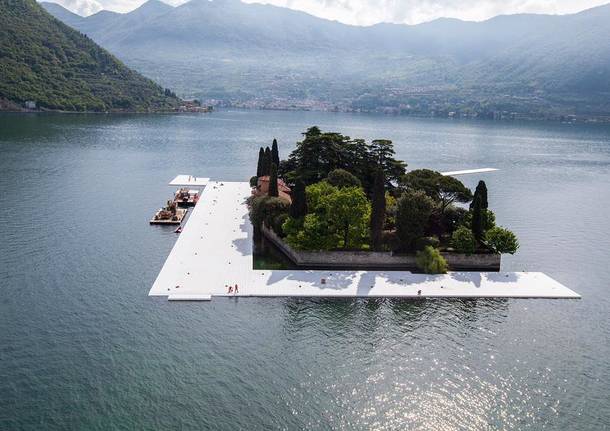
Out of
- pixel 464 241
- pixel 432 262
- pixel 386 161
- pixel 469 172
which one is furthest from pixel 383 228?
pixel 469 172

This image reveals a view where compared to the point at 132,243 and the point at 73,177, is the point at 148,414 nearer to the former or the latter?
the point at 132,243

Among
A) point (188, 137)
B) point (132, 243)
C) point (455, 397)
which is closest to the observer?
point (455, 397)

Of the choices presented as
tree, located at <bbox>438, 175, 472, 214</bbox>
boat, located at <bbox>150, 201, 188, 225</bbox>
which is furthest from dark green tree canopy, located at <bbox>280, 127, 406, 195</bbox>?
boat, located at <bbox>150, 201, 188, 225</bbox>

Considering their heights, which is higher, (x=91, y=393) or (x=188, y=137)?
(x=188, y=137)

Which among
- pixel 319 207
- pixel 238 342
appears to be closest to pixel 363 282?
pixel 319 207

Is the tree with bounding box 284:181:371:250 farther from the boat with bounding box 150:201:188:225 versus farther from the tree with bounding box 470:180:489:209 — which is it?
the boat with bounding box 150:201:188:225

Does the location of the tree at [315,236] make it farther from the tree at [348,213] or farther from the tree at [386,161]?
the tree at [386,161]

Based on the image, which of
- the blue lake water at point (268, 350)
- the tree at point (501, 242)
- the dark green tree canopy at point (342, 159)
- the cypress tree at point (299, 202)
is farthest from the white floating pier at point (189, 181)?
the tree at point (501, 242)
